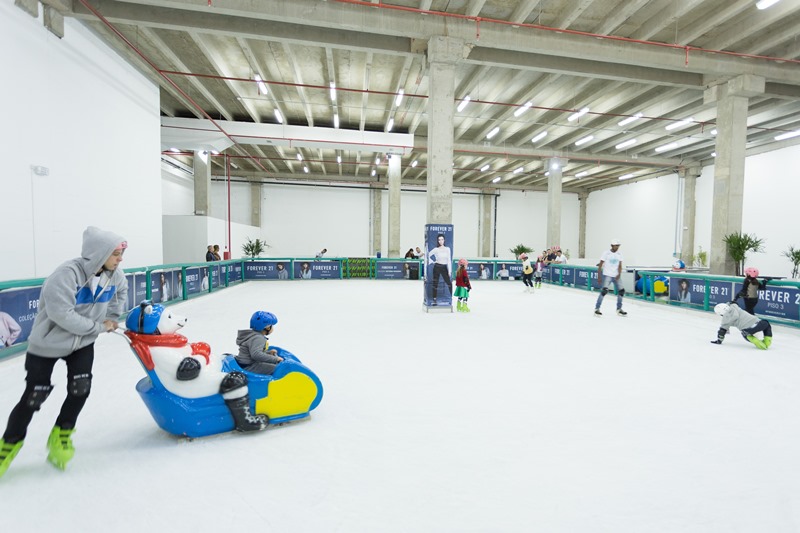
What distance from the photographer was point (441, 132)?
9.95 metres

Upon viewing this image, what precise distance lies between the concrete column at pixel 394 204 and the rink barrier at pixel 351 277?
206 centimetres

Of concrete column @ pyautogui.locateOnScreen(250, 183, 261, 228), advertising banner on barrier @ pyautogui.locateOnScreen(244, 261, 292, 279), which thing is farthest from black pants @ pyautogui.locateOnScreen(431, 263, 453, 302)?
concrete column @ pyautogui.locateOnScreen(250, 183, 261, 228)

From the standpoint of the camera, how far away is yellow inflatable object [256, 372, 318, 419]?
9.77 feet

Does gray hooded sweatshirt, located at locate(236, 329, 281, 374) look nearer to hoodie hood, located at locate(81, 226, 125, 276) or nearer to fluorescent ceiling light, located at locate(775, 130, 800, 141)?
hoodie hood, located at locate(81, 226, 125, 276)

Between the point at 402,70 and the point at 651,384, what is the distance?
11.2 m

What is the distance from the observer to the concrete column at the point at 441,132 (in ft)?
A: 32.2

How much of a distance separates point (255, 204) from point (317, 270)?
11410 millimetres

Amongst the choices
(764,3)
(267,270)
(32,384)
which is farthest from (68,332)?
(267,270)

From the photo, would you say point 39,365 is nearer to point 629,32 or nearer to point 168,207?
point 629,32

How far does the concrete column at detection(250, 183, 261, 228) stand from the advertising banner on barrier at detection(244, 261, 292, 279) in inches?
412

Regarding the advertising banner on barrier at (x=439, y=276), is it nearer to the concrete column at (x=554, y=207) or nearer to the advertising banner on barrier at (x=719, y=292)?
the advertising banner on barrier at (x=719, y=292)

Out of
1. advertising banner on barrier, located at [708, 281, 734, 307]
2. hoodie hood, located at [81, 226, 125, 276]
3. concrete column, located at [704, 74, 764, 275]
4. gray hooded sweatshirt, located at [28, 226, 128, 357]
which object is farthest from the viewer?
concrete column, located at [704, 74, 764, 275]

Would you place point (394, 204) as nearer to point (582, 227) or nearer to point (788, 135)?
point (788, 135)

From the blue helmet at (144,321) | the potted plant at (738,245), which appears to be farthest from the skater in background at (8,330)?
the potted plant at (738,245)
